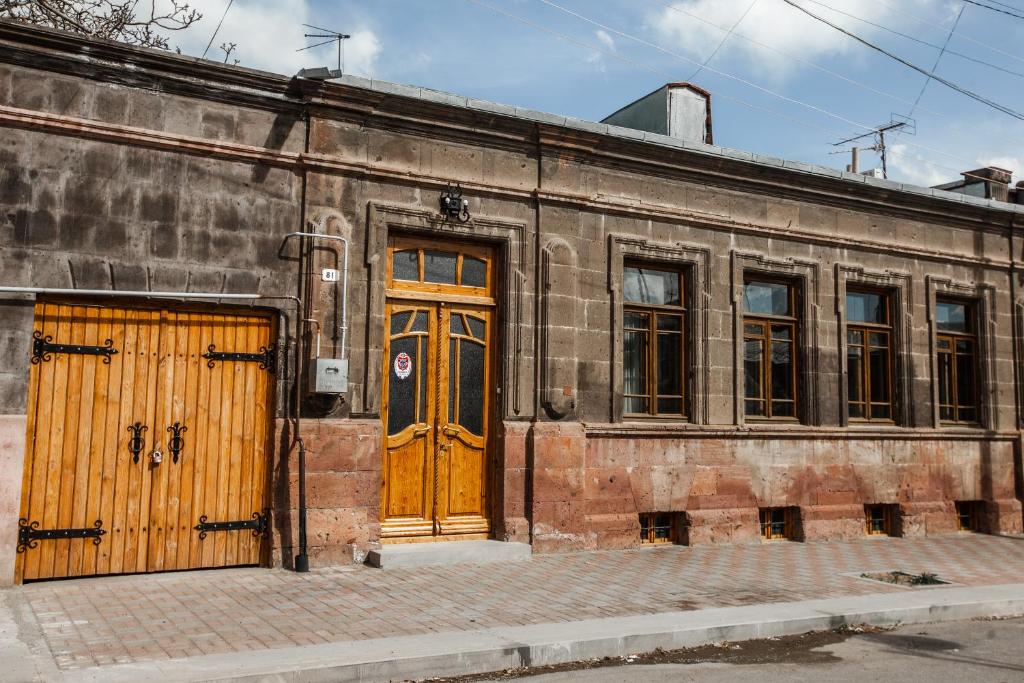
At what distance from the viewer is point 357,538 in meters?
9.84

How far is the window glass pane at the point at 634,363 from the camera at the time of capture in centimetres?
1224

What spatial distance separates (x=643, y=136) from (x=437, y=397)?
14.7 feet

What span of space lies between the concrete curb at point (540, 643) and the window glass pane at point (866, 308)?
590 centimetres

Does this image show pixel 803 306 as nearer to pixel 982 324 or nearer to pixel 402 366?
pixel 982 324

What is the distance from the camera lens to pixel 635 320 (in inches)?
489

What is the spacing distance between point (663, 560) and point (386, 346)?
4.15 metres

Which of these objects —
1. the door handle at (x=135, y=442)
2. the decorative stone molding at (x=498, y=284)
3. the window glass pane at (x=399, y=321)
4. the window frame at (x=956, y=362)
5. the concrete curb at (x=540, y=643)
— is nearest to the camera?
the concrete curb at (x=540, y=643)

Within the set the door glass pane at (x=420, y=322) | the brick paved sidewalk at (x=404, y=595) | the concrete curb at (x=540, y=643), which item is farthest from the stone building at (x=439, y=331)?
the concrete curb at (x=540, y=643)

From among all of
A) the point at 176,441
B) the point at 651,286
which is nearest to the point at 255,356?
the point at 176,441

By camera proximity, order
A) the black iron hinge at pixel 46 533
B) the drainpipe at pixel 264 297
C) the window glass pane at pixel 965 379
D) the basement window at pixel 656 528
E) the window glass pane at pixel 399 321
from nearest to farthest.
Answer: the black iron hinge at pixel 46 533, the drainpipe at pixel 264 297, the window glass pane at pixel 399 321, the basement window at pixel 656 528, the window glass pane at pixel 965 379

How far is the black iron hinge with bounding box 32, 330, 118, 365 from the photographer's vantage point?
28.3 feet

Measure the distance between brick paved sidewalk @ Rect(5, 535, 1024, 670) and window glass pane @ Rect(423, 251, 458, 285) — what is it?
131 inches

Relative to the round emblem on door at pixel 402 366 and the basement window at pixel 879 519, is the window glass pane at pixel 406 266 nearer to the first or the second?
the round emblem on door at pixel 402 366

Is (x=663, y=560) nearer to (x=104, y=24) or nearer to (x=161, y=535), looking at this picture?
(x=161, y=535)
